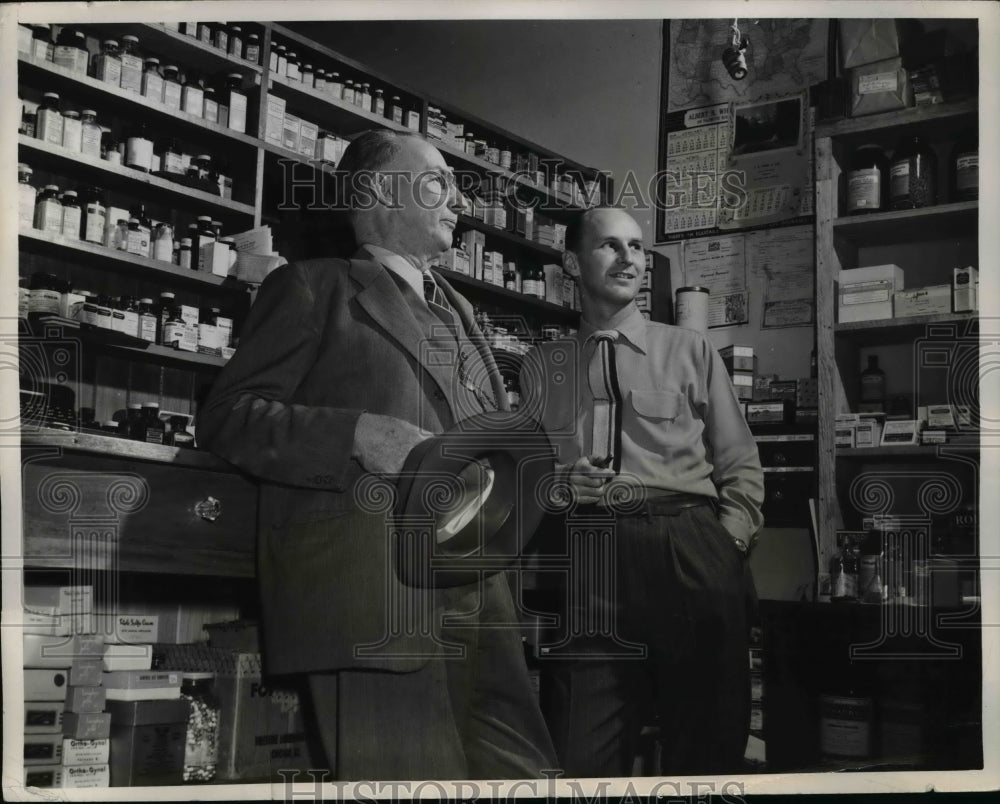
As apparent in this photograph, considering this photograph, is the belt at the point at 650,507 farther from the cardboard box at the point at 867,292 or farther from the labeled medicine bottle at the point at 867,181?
the labeled medicine bottle at the point at 867,181

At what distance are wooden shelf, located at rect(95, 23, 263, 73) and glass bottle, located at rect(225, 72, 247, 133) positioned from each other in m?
0.03

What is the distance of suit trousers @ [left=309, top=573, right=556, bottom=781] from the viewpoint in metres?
2.45

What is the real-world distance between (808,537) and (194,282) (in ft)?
6.59

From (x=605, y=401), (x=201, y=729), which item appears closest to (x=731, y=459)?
(x=605, y=401)

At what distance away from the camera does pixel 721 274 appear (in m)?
3.04

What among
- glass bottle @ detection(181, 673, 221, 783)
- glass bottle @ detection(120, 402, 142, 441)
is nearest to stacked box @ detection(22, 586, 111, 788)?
glass bottle @ detection(181, 673, 221, 783)

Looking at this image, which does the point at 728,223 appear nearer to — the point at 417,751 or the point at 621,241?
the point at 621,241

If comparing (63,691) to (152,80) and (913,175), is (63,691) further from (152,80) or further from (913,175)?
(913,175)

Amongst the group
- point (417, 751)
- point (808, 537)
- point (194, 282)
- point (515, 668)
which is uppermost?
point (194, 282)

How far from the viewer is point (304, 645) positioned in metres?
2.47

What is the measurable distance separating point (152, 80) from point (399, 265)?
1.21 metres

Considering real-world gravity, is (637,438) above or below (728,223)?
below

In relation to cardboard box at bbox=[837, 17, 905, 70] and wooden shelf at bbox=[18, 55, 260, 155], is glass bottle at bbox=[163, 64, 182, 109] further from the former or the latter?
cardboard box at bbox=[837, 17, 905, 70]

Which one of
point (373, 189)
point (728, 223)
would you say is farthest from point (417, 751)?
point (728, 223)
